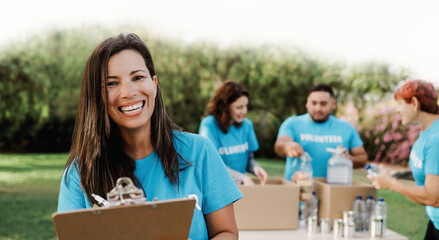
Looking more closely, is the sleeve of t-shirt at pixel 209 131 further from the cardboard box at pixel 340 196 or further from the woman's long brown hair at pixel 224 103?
the cardboard box at pixel 340 196

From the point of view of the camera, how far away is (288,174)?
3.75 m

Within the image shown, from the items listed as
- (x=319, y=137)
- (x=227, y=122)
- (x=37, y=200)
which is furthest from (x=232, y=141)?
(x=37, y=200)

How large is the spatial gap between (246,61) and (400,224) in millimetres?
6603

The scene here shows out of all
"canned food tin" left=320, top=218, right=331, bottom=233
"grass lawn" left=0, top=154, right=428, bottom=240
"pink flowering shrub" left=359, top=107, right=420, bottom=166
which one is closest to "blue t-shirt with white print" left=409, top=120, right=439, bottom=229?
"canned food tin" left=320, top=218, right=331, bottom=233

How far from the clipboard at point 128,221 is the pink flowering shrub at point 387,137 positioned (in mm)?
10139

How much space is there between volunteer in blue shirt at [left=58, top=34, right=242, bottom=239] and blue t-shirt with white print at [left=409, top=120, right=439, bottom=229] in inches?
54.4

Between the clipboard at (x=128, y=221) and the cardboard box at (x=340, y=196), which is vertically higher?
the clipboard at (x=128, y=221)

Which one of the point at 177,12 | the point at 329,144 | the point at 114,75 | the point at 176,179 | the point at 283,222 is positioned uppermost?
the point at 177,12

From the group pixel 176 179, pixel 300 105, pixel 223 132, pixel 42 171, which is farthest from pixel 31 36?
pixel 176 179

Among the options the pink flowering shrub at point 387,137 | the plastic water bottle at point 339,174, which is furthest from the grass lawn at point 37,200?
the plastic water bottle at point 339,174

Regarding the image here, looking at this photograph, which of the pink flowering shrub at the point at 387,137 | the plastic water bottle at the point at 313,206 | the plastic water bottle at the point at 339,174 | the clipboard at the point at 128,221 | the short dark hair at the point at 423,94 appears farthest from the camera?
the pink flowering shrub at the point at 387,137

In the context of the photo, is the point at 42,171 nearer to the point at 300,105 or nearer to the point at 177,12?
the point at 177,12

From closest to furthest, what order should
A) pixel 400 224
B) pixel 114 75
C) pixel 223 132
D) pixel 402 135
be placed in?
pixel 114 75 → pixel 223 132 → pixel 400 224 → pixel 402 135

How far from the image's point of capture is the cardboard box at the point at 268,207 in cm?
268
